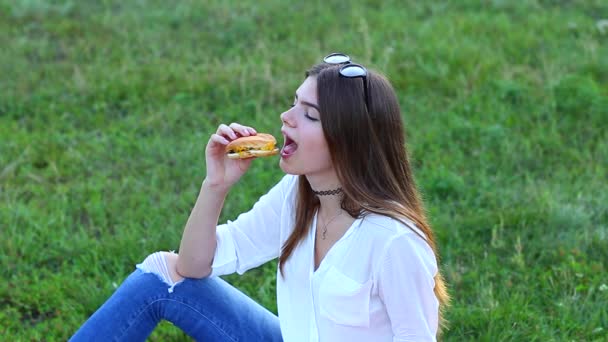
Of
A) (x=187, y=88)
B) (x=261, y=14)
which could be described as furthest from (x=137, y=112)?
(x=261, y=14)

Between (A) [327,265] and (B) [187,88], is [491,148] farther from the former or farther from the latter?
(A) [327,265]

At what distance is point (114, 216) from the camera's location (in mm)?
4828

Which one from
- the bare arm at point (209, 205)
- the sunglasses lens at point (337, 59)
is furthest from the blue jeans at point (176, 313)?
the sunglasses lens at point (337, 59)

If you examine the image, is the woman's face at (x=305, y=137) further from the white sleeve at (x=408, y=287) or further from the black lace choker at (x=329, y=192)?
the white sleeve at (x=408, y=287)

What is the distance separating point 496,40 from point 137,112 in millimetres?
2801

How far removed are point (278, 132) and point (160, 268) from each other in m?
2.66

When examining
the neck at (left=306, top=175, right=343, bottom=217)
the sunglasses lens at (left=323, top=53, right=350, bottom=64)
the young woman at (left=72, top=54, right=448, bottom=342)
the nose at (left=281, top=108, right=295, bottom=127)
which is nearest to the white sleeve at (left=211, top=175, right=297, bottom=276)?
the young woman at (left=72, top=54, right=448, bottom=342)

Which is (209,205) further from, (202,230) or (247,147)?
(247,147)

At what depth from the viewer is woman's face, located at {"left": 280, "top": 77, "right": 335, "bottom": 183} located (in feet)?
8.78

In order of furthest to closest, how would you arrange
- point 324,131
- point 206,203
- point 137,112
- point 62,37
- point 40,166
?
point 62,37 < point 137,112 < point 40,166 < point 206,203 < point 324,131

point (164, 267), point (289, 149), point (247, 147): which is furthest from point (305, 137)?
point (164, 267)

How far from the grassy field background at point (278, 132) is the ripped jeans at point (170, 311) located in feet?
3.28

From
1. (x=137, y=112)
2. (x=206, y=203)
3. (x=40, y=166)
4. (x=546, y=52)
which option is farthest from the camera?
(x=546, y=52)

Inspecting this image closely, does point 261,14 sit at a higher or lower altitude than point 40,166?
higher
